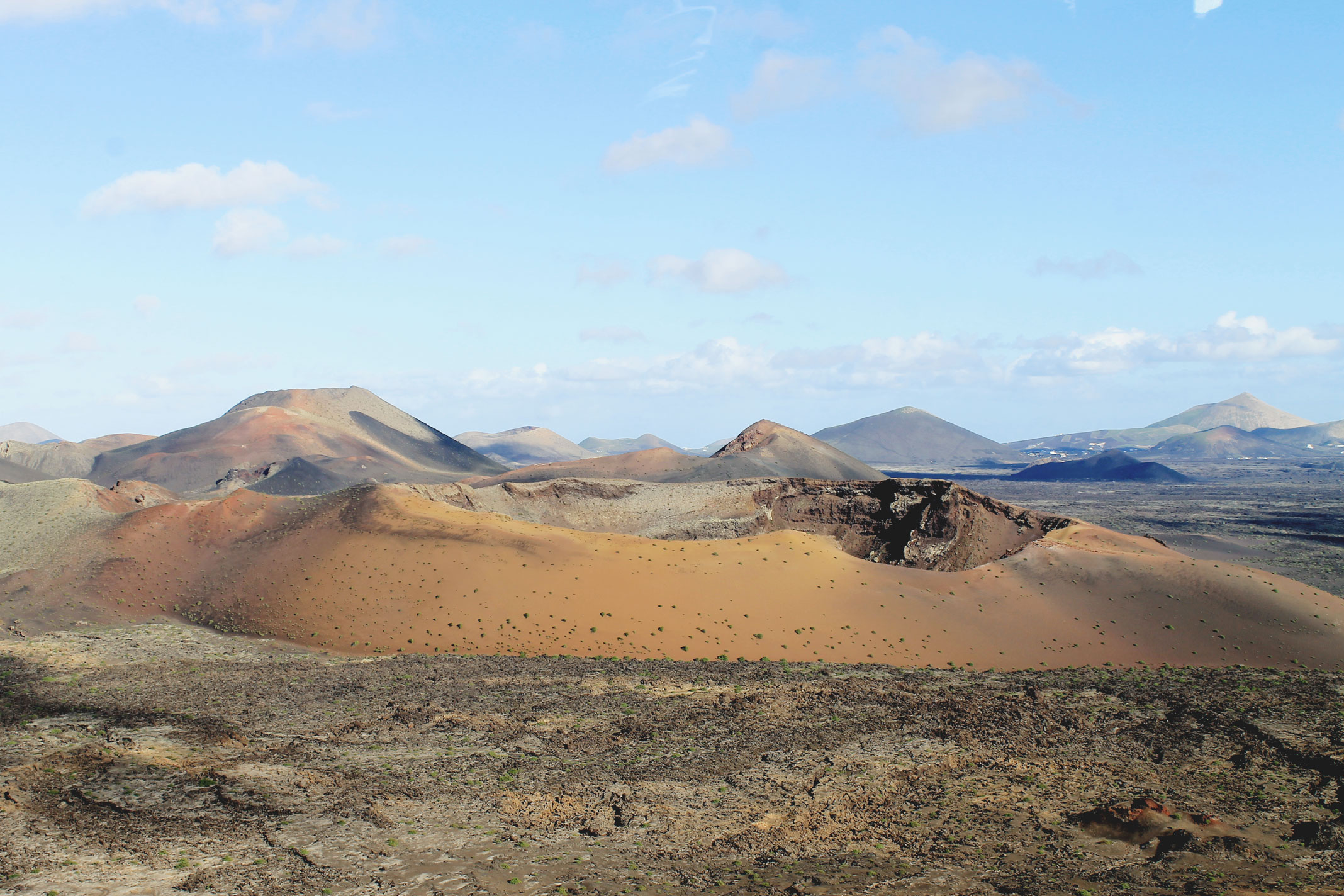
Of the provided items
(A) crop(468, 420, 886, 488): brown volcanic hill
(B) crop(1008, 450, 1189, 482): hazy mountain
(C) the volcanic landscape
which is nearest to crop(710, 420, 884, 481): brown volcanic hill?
(A) crop(468, 420, 886, 488): brown volcanic hill

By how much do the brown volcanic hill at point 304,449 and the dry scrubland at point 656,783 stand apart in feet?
199

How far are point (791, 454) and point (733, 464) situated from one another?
11593 mm

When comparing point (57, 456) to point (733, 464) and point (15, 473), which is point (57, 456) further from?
point (733, 464)

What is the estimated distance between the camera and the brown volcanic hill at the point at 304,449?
81.7 m

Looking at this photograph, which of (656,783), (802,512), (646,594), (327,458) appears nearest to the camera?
(656,783)

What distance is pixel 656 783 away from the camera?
44.4 feet

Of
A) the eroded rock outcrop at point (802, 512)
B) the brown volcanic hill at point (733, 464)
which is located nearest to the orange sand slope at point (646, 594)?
the eroded rock outcrop at point (802, 512)

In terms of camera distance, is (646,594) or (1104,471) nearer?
(646,594)

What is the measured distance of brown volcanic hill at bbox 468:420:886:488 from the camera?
72438 millimetres

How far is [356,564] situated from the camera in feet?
91.6

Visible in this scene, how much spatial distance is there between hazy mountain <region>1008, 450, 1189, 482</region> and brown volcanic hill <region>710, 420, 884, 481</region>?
267ft

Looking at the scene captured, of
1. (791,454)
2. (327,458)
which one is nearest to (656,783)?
(791,454)

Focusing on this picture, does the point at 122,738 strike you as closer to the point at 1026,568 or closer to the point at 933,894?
the point at 933,894

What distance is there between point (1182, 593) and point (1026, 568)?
491 centimetres
